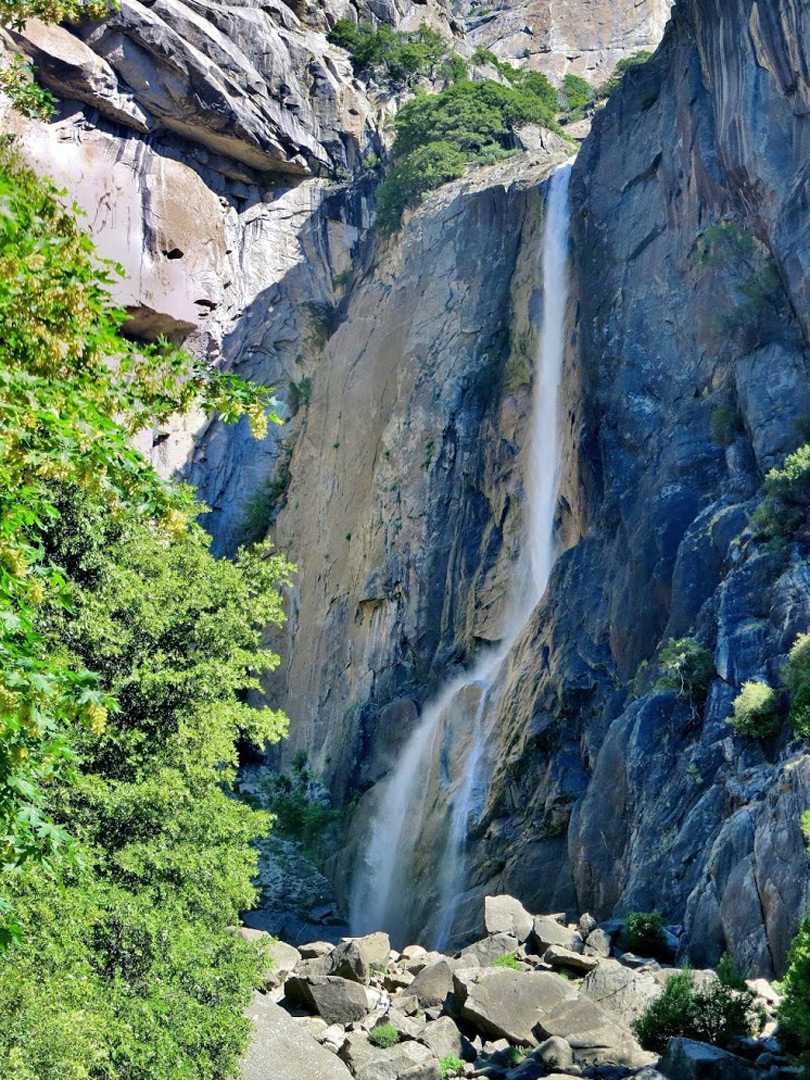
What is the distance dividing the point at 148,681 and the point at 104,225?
118ft

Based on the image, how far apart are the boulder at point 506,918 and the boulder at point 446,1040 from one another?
3.44 m

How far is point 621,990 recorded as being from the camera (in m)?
17.5

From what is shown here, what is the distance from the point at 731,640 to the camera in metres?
21.5

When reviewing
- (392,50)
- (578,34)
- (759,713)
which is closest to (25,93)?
(759,713)

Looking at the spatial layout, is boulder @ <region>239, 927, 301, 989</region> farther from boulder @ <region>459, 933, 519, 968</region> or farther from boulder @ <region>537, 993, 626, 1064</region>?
boulder @ <region>537, 993, 626, 1064</region>

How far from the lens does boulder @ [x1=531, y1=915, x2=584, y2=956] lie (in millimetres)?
20031

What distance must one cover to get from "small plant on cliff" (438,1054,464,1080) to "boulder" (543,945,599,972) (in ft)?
8.56

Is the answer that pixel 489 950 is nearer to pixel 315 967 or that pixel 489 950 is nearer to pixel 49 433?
pixel 315 967

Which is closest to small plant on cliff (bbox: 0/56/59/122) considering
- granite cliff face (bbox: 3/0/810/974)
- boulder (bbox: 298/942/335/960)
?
granite cliff face (bbox: 3/0/810/974)

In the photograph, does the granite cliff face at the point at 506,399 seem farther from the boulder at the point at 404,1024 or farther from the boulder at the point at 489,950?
the boulder at the point at 404,1024

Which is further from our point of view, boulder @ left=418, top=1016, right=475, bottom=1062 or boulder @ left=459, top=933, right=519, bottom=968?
boulder @ left=459, top=933, right=519, bottom=968

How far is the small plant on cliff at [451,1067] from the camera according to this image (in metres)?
16.8

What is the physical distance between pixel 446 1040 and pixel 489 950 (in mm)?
2983

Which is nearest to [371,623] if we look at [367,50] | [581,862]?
[581,862]
